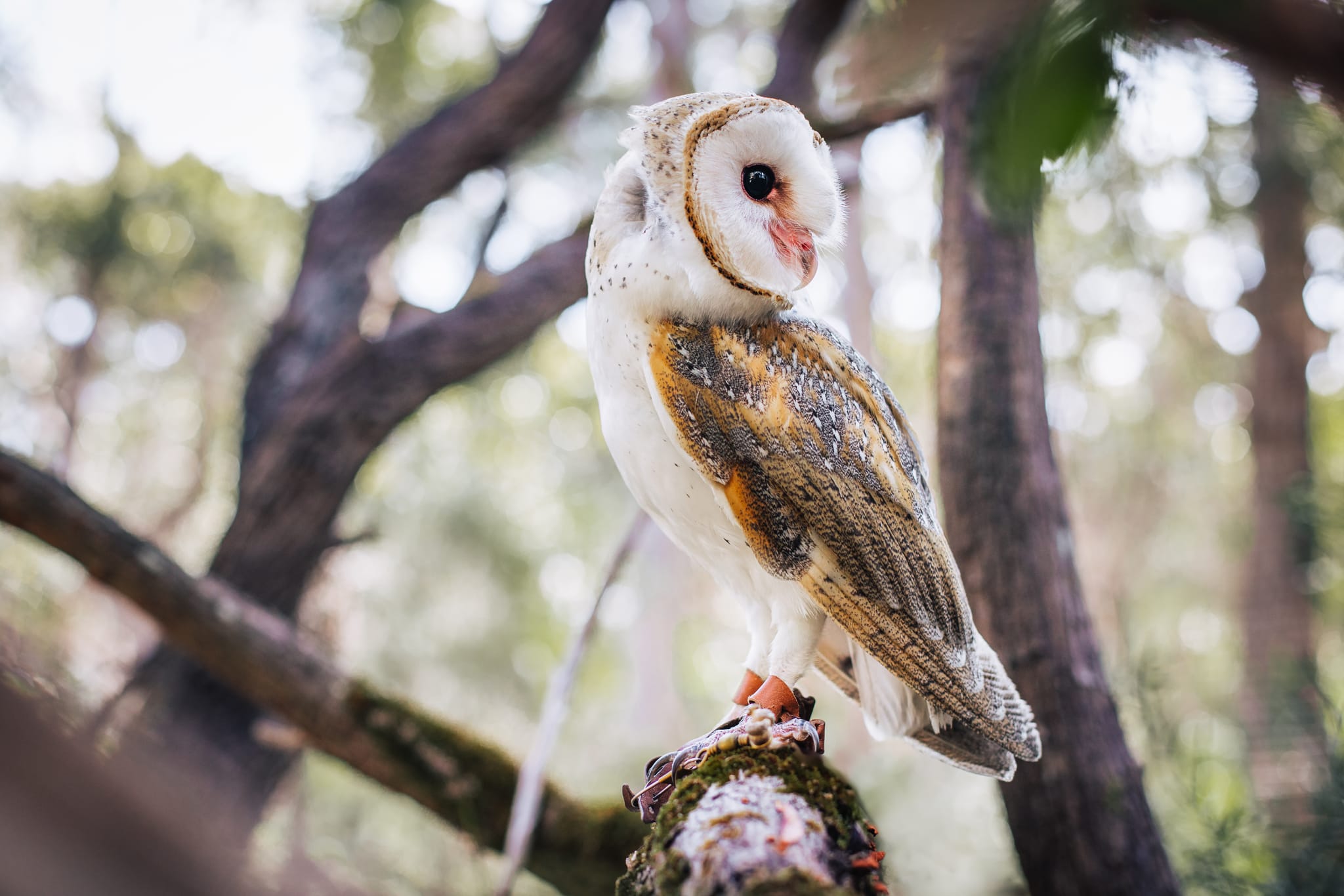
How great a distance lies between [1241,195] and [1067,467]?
2.87 metres

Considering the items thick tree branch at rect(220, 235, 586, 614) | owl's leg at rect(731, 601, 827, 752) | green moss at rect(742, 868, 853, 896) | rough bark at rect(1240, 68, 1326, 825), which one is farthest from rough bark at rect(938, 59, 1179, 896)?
rough bark at rect(1240, 68, 1326, 825)

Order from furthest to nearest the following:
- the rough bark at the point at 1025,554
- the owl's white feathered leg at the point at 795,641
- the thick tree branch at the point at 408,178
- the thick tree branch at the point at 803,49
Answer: the thick tree branch at the point at 408,178, the thick tree branch at the point at 803,49, the rough bark at the point at 1025,554, the owl's white feathered leg at the point at 795,641

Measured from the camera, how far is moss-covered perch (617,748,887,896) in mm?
946

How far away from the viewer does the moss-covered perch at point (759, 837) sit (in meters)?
0.95

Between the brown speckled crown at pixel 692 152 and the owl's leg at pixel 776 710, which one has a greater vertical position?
the brown speckled crown at pixel 692 152

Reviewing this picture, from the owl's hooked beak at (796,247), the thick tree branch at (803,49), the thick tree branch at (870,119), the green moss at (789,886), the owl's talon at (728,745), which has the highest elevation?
the thick tree branch at (803,49)

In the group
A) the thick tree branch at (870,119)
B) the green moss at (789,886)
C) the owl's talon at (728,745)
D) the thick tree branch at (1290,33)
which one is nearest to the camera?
the thick tree branch at (1290,33)

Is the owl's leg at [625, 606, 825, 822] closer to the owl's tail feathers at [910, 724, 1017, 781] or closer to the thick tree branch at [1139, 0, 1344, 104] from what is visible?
the owl's tail feathers at [910, 724, 1017, 781]

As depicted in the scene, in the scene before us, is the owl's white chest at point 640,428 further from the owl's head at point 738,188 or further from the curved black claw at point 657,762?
the curved black claw at point 657,762

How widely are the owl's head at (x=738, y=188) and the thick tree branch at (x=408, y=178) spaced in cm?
277

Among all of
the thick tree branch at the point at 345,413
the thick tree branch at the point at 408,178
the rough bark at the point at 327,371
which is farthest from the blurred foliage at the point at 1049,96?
the thick tree branch at the point at 408,178

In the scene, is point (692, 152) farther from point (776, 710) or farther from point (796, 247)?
point (776, 710)

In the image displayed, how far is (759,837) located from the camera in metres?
0.99

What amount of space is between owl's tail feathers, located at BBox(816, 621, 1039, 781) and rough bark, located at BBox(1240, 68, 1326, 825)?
122 inches
